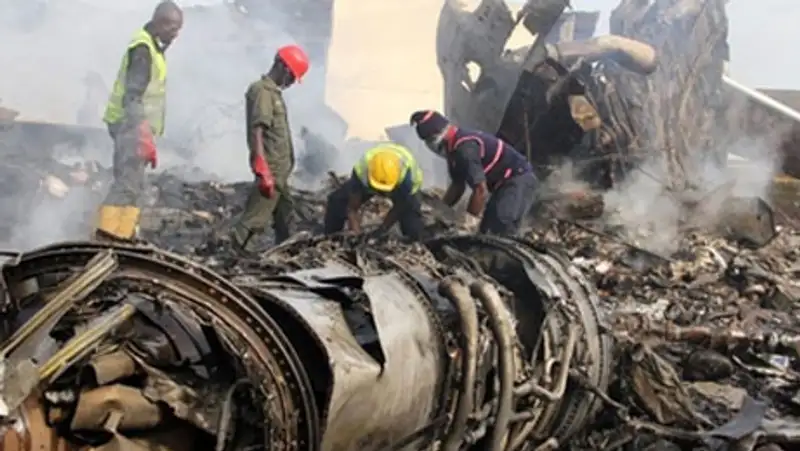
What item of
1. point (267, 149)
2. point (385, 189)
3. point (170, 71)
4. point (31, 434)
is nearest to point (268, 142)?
point (267, 149)

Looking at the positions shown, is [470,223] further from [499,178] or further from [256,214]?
[256,214]

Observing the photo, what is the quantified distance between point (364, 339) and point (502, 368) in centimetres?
71

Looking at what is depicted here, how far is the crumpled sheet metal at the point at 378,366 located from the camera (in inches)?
117


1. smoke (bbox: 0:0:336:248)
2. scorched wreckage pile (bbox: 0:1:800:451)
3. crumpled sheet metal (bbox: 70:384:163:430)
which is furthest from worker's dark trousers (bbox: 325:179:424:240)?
smoke (bbox: 0:0:336:248)

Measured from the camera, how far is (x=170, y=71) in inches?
545

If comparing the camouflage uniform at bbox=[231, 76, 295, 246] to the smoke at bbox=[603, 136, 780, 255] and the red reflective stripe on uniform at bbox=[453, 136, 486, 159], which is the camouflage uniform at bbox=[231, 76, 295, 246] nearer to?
the red reflective stripe on uniform at bbox=[453, 136, 486, 159]

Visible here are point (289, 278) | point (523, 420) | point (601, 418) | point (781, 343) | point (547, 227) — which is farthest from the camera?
point (547, 227)

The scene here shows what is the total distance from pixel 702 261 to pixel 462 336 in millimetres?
5155

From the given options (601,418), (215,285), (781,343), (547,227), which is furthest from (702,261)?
(215,285)

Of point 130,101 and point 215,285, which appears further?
point 130,101

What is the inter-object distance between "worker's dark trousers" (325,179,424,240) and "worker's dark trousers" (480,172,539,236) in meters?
0.51

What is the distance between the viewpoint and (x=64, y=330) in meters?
2.70

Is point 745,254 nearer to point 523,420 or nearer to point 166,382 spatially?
point 523,420

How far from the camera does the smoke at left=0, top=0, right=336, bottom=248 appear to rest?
41.6 feet
